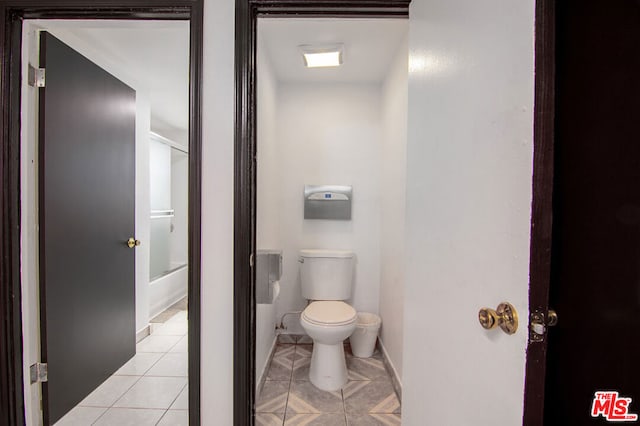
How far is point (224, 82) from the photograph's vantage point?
1180 mm

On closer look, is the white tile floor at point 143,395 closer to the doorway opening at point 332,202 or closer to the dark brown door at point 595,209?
the doorway opening at point 332,202

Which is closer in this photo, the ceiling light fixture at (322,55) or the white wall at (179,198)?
the ceiling light fixture at (322,55)

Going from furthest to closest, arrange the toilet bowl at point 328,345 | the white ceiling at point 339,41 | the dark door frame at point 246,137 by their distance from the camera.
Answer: the toilet bowl at point 328,345
the white ceiling at point 339,41
the dark door frame at point 246,137

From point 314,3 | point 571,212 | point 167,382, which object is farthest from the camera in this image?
point 167,382

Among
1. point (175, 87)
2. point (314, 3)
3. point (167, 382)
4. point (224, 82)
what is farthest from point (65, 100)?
point (167, 382)

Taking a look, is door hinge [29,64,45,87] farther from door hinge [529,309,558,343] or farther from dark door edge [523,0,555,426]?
door hinge [529,309,558,343]

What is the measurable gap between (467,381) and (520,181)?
514mm

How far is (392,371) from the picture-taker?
6.66 feet

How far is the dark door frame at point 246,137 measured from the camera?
115 cm

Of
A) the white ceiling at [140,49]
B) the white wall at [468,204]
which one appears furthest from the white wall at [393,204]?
the white ceiling at [140,49]

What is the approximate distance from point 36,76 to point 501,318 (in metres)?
2.08

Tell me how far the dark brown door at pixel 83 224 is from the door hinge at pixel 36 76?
0.03 meters

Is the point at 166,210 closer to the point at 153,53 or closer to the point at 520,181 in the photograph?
the point at 153,53

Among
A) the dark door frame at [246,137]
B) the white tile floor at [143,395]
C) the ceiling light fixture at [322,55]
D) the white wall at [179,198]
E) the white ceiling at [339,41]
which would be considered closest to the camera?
the dark door frame at [246,137]
